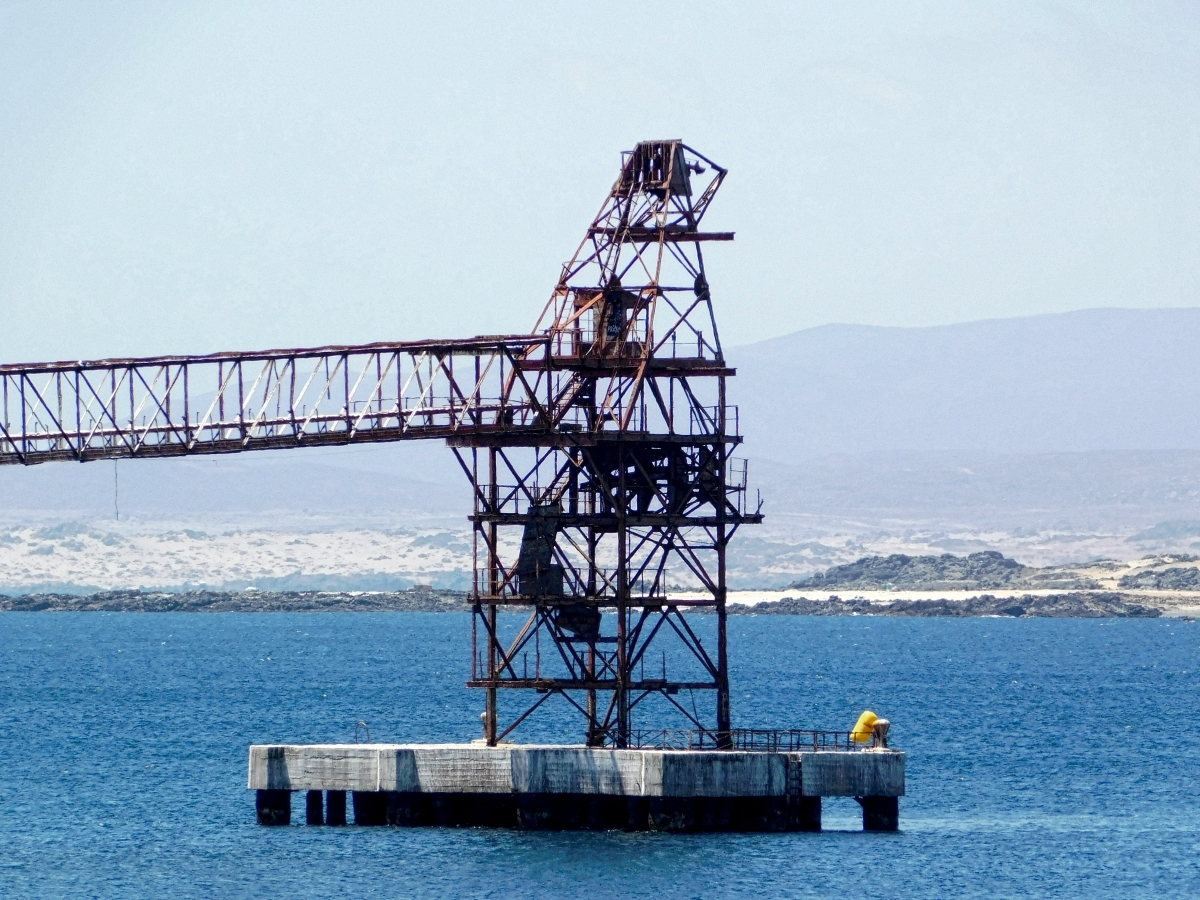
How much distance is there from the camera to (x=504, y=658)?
65.9 meters

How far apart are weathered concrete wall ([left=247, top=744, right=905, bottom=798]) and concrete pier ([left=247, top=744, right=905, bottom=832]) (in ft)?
0.09

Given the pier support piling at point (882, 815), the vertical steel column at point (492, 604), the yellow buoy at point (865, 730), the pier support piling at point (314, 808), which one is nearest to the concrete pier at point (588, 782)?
the pier support piling at point (882, 815)

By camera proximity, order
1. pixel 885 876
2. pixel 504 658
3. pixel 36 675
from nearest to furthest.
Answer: pixel 885 876 < pixel 504 658 < pixel 36 675

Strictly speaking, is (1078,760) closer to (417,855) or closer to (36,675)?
(417,855)

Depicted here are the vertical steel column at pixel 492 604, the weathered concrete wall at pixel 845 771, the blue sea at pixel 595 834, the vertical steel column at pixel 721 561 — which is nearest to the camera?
the blue sea at pixel 595 834

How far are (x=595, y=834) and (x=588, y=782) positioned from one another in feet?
4.48

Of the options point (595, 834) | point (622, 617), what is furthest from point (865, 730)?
point (595, 834)

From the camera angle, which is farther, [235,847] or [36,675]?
[36,675]

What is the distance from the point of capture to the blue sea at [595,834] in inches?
2319

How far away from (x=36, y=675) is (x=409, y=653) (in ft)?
122

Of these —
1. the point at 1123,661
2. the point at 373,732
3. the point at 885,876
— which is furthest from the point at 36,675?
the point at 885,876

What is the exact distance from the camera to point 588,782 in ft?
206

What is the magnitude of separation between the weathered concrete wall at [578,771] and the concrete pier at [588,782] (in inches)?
1.0

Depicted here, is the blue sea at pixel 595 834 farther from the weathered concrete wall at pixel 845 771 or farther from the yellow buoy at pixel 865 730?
the yellow buoy at pixel 865 730
